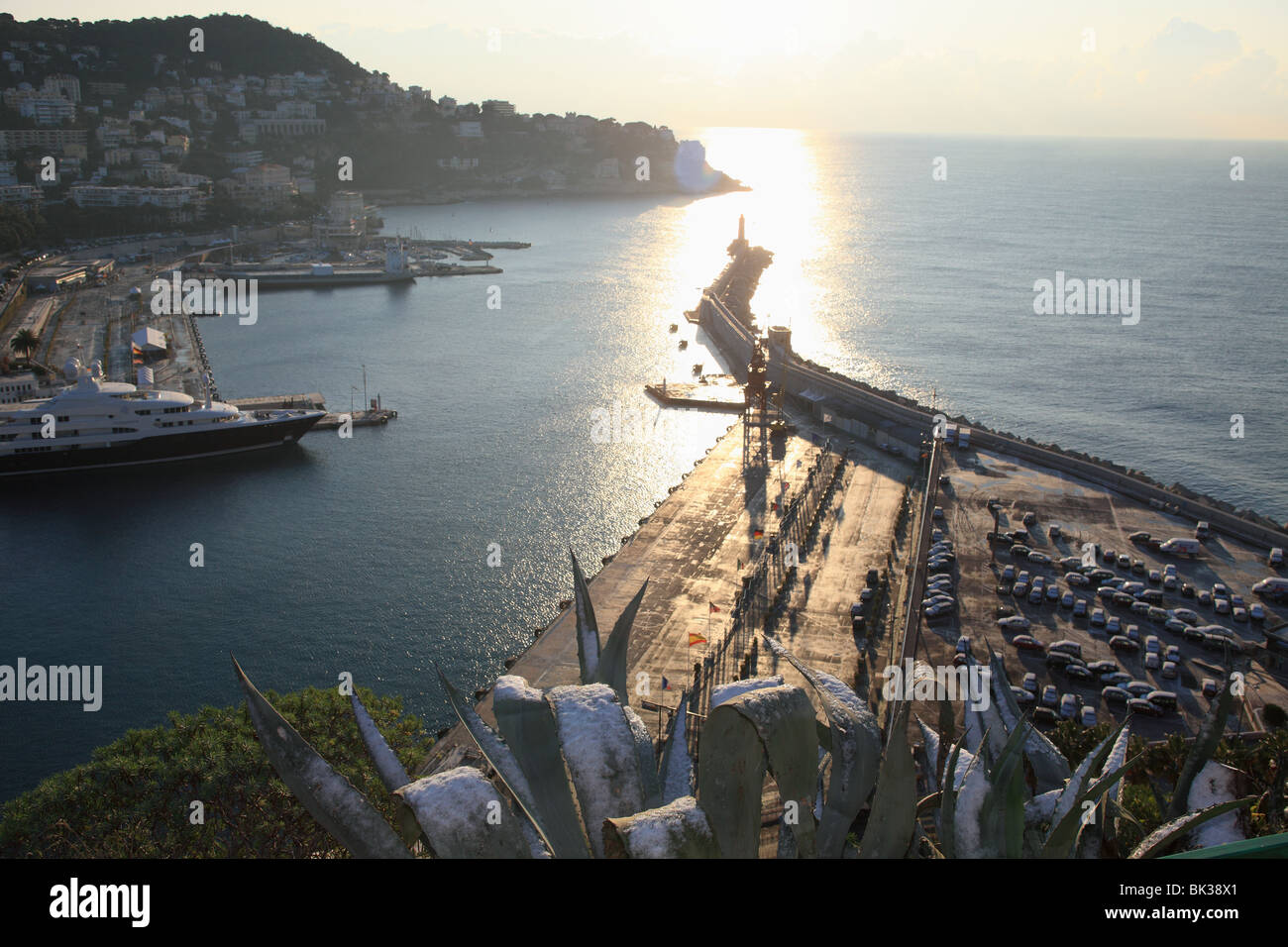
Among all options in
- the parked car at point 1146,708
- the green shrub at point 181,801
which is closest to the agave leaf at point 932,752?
the green shrub at point 181,801

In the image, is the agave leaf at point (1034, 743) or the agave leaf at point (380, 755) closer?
the agave leaf at point (380, 755)

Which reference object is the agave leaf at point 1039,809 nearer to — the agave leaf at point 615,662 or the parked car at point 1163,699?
the agave leaf at point 615,662

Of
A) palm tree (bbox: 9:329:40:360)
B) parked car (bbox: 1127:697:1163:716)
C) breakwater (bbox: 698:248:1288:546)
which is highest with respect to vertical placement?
palm tree (bbox: 9:329:40:360)

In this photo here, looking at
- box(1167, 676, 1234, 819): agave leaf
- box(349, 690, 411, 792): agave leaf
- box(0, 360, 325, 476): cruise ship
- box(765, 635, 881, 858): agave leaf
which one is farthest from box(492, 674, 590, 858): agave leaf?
box(0, 360, 325, 476): cruise ship

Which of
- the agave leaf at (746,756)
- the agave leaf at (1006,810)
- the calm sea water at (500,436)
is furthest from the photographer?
the calm sea water at (500,436)

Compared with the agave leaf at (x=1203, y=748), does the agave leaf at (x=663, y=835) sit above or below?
above

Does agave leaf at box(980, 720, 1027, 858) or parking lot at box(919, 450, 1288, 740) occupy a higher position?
agave leaf at box(980, 720, 1027, 858)

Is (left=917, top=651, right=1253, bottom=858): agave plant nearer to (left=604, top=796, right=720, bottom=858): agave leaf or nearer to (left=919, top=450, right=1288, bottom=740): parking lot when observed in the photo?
(left=604, top=796, right=720, bottom=858): agave leaf

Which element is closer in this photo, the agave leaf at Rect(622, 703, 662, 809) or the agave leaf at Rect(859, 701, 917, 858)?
the agave leaf at Rect(859, 701, 917, 858)

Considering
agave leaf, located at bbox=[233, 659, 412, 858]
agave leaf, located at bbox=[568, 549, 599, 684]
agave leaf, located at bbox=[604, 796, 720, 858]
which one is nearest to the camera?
agave leaf, located at bbox=[604, 796, 720, 858]
